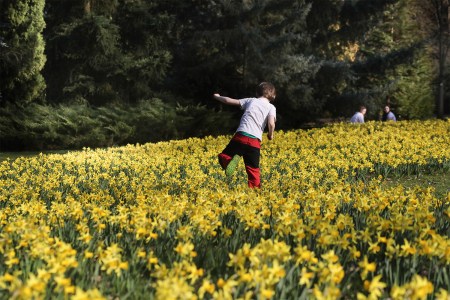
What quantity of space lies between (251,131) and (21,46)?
11.4 meters

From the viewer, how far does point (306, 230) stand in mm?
3818

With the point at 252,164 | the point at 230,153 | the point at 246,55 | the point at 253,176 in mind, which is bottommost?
the point at 253,176

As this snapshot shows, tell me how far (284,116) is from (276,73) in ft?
8.52

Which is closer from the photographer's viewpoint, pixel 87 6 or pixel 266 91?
pixel 266 91

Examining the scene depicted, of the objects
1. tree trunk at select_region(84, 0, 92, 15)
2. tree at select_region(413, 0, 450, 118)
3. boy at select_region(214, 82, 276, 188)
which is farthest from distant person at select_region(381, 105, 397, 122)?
tree trunk at select_region(84, 0, 92, 15)

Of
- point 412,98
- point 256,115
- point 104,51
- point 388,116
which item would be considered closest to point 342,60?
point 388,116

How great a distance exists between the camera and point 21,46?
15516 mm

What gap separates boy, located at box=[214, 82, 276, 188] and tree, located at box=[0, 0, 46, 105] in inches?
425

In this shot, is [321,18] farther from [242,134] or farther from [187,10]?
[242,134]

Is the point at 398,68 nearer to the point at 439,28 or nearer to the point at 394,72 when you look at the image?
the point at 394,72

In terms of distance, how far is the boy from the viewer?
6660 mm

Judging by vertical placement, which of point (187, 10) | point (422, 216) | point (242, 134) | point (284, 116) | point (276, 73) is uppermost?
point (187, 10)

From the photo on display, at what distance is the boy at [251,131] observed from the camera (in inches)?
262

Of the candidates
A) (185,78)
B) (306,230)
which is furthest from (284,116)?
(306,230)
